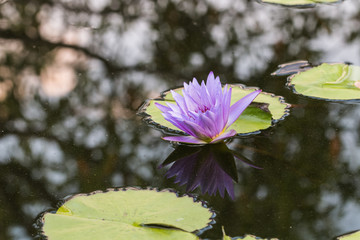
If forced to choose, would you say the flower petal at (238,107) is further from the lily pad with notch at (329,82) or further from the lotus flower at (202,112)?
the lily pad with notch at (329,82)

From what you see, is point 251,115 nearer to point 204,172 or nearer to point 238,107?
point 238,107

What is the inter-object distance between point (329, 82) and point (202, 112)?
0.57 m

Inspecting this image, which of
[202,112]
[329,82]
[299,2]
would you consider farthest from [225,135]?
[299,2]

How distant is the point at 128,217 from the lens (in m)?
1.08

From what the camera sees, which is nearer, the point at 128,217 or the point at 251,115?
the point at 128,217

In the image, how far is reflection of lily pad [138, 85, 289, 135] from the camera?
145cm

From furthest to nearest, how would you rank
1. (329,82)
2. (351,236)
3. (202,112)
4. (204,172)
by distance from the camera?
(329,82) → (202,112) → (204,172) → (351,236)

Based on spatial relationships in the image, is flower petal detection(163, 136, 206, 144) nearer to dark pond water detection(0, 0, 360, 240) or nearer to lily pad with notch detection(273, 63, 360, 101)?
dark pond water detection(0, 0, 360, 240)

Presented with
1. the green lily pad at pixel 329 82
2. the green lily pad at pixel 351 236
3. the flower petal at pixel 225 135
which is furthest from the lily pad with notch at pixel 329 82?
the green lily pad at pixel 351 236

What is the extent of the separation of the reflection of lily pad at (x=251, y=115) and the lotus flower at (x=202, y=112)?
0.25 feet

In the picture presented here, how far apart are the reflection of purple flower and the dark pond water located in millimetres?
32

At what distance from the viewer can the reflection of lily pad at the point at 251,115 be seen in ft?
4.75

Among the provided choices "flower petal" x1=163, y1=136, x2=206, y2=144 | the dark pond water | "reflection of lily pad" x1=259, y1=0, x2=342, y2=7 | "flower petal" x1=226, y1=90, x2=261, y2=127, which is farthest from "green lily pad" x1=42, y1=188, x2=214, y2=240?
"reflection of lily pad" x1=259, y1=0, x2=342, y2=7

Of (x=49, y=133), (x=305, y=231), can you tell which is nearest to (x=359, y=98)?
(x=305, y=231)
